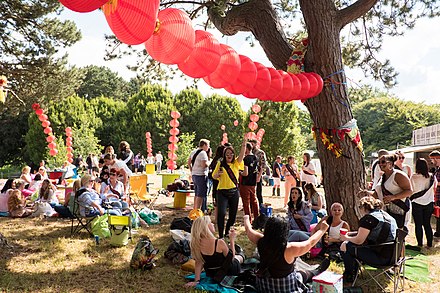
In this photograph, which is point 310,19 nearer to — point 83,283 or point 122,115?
point 83,283

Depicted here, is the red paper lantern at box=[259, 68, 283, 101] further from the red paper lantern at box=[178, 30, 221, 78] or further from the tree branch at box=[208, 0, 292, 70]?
the tree branch at box=[208, 0, 292, 70]

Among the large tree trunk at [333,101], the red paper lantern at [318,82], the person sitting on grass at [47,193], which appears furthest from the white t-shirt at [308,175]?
the person sitting on grass at [47,193]

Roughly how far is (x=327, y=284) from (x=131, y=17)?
295 centimetres

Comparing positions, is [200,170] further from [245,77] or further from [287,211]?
[245,77]

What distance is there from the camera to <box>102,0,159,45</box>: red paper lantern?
2818 mm

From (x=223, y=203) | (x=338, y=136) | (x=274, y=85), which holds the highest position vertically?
(x=274, y=85)

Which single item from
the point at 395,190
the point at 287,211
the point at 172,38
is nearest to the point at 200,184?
the point at 287,211

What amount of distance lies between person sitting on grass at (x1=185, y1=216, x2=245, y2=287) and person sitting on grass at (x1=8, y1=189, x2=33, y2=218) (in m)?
5.51

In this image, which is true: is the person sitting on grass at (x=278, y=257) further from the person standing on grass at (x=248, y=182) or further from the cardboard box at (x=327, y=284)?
the person standing on grass at (x=248, y=182)

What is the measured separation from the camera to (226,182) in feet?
20.0

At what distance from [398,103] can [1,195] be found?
45300 mm

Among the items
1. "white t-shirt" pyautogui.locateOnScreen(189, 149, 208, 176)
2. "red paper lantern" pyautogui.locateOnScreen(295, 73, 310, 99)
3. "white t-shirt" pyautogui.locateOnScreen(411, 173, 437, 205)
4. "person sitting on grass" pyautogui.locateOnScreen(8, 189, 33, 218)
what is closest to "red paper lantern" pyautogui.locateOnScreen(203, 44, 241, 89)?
"red paper lantern" pyautogui.locateOnScreen(295, 73, 310, 99)

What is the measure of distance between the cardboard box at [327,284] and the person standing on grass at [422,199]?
10.1ft

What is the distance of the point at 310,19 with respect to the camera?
21.3ft
